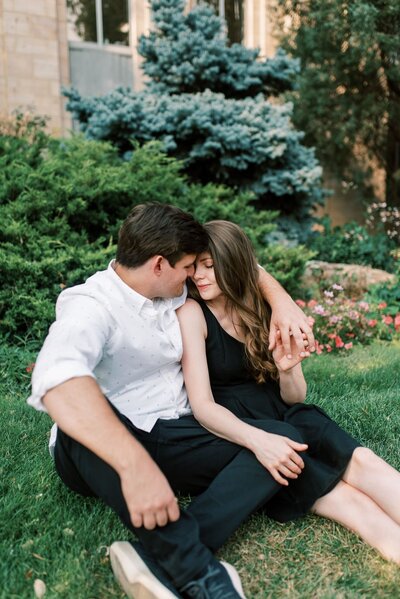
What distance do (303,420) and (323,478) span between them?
289 mm

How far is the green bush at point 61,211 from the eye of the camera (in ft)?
15.1

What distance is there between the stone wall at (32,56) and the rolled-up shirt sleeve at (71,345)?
860 centimetres

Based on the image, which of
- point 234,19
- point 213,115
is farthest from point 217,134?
point 234,19

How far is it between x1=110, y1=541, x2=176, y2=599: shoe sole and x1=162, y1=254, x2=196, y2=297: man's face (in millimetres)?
1003

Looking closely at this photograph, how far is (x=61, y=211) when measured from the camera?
205 inches

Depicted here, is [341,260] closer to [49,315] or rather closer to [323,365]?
[323,365]

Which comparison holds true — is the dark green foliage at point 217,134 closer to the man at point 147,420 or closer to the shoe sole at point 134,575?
the man at point 147,420

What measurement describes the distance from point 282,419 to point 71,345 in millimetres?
1175

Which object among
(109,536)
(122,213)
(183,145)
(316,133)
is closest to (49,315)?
(122,213)

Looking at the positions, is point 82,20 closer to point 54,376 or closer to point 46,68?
point 46,68

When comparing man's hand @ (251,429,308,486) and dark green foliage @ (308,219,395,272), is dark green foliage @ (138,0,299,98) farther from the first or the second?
man's hand @ (251,429,308,486)

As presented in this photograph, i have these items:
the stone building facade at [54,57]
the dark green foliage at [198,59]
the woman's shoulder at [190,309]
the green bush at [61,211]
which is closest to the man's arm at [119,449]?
the woman's shoulder at [190,309]

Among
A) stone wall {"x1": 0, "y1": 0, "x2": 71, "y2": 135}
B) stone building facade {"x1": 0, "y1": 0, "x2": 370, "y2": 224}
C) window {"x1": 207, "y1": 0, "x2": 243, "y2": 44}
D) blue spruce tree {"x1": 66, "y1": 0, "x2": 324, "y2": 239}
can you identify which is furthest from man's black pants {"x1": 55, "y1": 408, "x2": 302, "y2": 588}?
window {"x1": 207, "y1": 0, "x2": 243, "y2": 44}

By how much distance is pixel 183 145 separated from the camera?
295 inches
